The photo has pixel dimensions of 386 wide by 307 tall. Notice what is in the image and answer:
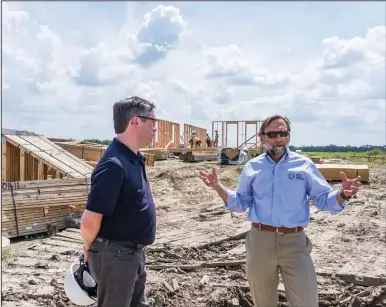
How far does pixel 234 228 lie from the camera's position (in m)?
10.0

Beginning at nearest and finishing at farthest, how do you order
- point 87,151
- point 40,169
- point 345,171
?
1. point 40,169
2. point 345,171
3. point 87,151

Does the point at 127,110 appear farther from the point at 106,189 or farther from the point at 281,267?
the point at 281,267

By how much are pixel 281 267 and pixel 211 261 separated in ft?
13.0

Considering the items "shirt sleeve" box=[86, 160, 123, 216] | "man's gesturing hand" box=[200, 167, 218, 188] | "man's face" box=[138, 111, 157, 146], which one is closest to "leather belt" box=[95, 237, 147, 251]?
"shirt sleeve" box=[86, 160, 123, 216]

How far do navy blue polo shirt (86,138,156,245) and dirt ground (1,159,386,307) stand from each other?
276 cm

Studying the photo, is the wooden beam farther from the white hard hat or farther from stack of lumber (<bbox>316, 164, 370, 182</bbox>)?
the white hard hat

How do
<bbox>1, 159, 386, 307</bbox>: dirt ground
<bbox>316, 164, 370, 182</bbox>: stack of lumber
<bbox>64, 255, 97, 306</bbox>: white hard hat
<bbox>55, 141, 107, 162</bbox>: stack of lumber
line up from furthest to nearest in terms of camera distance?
1. <bbox>55, 141, 107, 162</bbox>: stack of lumber
2. <bbox>316, 164, 370, 182</bbox>: stack of lumber
3. <bbox>1, 159, 386, 307</bbox>: dirt ground
4. <bbox>64, 255, 97, 306</bbox>: white hard hat

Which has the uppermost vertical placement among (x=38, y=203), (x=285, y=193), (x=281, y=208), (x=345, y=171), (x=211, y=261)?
(x=285, y=193)

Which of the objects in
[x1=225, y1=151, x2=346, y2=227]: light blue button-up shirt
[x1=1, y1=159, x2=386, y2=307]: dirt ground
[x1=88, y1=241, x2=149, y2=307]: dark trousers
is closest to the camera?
[x1=88, y1=241, x2=149, y2=307]: dark trousers

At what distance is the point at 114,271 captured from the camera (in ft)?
9.77

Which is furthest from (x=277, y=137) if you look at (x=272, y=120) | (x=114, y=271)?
(x=114, y=271)

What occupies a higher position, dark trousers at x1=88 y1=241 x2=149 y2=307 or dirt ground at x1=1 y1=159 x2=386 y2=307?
dark trousers at x1=88 y1=241 x2=149 y2=307

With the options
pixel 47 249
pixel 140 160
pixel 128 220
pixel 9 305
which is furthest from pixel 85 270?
pixel 47 249

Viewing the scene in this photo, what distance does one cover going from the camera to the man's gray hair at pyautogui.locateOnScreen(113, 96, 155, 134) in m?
3.12
